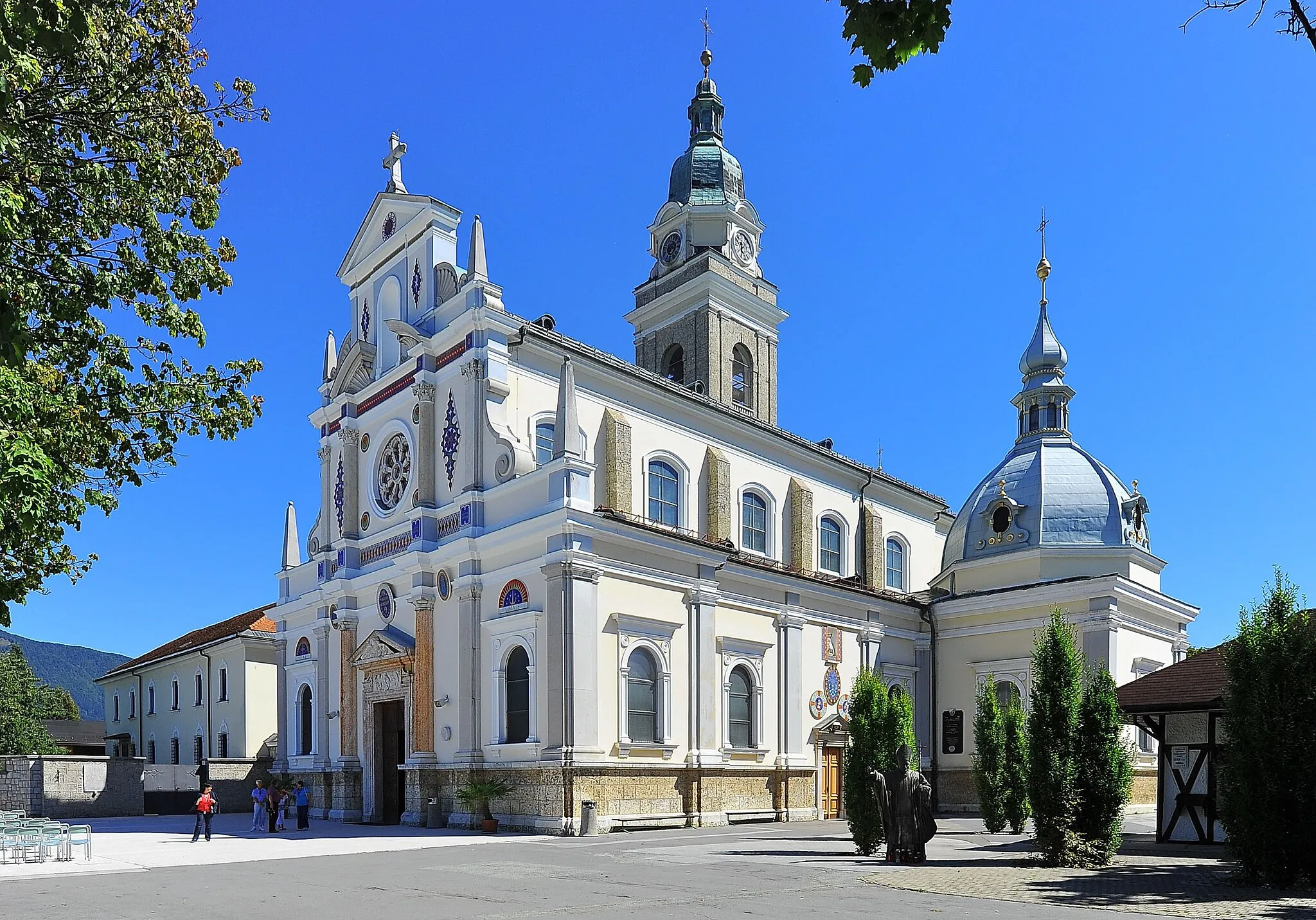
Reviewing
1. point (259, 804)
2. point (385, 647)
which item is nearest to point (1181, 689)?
point (385, 647)

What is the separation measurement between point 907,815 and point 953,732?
815 inches

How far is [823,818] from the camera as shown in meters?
33.0

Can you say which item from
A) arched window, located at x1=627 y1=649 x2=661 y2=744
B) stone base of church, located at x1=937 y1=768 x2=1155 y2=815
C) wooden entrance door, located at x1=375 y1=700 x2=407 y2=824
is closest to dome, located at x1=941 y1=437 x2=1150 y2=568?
stone base of church, located at x1=937 y1=768 x2=1155 y2=815

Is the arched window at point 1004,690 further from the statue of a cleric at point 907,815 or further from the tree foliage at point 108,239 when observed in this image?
the tree foliage at point 108,239

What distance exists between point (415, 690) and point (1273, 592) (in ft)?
70.6

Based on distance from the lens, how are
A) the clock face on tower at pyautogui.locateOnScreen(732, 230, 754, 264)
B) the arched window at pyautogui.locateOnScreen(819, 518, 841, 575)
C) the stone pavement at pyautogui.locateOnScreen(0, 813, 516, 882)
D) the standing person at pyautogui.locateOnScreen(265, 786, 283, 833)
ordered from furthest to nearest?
the clock face on tower at pyautogui.locateOnScreen(732, 230, 754, 264) < the arched window at pyautogui.locateOnScreen(819, 518, 841, 575) < the standing person at pyautogui.locateOnScreen(265, 786, 283, 833) < the stone pavement at pyautogui.locateOnScreen(0, 813, 516, 882)

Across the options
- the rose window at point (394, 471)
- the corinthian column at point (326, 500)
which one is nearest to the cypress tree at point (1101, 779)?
the rose window at point (394, 471)

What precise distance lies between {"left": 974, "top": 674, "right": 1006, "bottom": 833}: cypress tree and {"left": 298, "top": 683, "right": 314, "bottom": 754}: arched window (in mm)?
22378

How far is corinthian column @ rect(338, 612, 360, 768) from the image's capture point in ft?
110

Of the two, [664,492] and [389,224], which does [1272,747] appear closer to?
[664,492]

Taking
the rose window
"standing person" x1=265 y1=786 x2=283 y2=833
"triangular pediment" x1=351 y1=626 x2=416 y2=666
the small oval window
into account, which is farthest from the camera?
the small oval window

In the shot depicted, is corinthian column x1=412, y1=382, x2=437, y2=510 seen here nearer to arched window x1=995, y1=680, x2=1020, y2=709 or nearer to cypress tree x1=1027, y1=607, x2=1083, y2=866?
cypress tree x1=1027, y1=607, x2=1083, y2=866

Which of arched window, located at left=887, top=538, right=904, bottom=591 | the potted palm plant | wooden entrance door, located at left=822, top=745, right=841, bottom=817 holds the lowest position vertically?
wooden entrance door, located at left=822, top=745, right=841, bottom=817

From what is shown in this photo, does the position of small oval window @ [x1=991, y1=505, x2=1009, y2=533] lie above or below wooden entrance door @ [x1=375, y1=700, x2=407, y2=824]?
above
